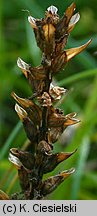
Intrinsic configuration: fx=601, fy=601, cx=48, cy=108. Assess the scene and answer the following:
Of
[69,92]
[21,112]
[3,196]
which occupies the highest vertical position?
[69,92]

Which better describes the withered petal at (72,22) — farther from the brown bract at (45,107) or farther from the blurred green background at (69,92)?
the blurred green background at (69,92)

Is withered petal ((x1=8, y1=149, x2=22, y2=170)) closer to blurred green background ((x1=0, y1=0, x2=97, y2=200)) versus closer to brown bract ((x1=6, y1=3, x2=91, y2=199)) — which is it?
brown bract ((x1=6, y1=3, x2=91, y2=199))

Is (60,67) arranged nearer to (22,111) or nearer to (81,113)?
(22,111)

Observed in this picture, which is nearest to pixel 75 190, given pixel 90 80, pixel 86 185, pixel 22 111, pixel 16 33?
pixel 86 185

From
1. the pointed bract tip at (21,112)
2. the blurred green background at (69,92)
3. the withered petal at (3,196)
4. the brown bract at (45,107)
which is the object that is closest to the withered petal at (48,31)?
the brown bract at (45,107)

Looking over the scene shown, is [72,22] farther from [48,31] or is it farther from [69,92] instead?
[69,92]

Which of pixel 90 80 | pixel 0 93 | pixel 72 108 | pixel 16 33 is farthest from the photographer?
pixel 16 33

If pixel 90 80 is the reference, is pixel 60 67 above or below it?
Result: below

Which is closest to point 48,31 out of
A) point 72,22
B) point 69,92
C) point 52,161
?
point 72,22
